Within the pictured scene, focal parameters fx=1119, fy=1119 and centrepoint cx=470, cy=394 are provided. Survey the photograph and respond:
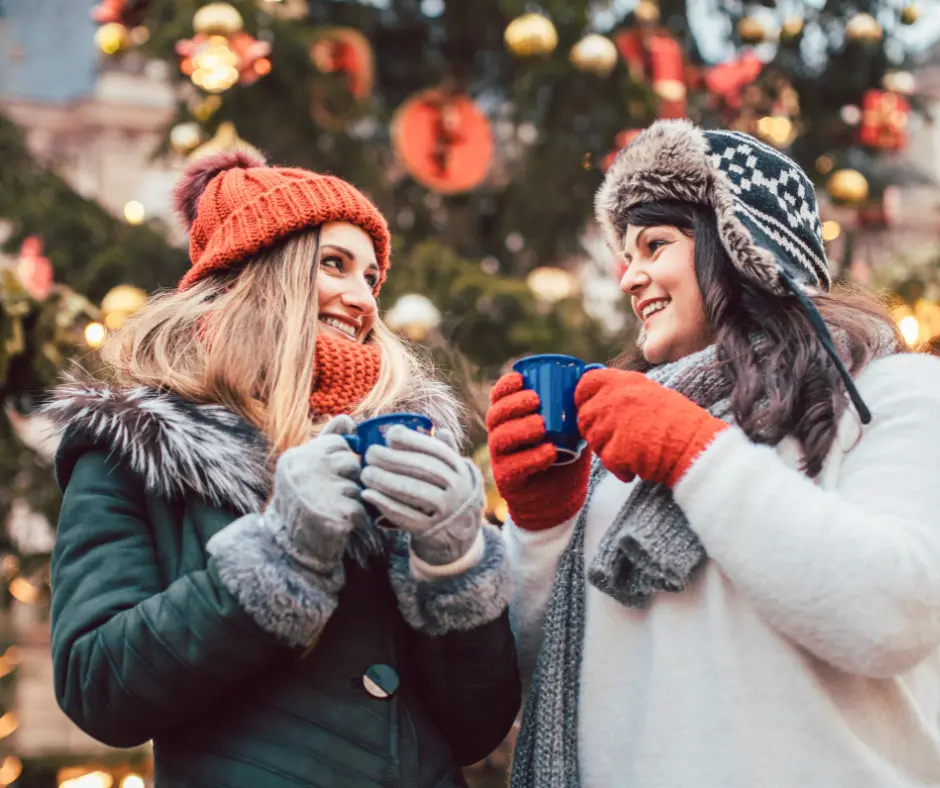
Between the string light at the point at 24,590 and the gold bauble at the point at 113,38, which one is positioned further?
the string light at the point at 24,590

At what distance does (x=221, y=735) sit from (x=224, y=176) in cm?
114

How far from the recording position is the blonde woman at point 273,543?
1.67 metres

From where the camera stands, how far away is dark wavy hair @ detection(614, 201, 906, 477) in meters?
1.86

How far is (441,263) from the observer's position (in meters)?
5.43

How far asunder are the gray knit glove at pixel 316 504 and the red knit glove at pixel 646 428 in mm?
408

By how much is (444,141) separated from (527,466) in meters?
4.52

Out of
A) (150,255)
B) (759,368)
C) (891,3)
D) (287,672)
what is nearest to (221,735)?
(287,672)

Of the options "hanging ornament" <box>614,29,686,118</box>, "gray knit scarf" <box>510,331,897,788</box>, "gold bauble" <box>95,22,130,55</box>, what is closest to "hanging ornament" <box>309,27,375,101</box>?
"gold bauble" <box>95,22,130,55</box>

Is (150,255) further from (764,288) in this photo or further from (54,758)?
(54,758)

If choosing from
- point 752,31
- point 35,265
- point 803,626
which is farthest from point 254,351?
point 752,31

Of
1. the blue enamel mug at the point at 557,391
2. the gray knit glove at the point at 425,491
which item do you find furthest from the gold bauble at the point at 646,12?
the gray knit glove at the point at 425,491

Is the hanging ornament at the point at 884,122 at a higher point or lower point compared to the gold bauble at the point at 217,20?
lower

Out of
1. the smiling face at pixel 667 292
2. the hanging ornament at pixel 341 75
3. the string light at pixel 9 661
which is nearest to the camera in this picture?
the smiling face at pixel 667 292

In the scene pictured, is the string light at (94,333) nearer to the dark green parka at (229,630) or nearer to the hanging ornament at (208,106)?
the hanging ornament at (208,106)
